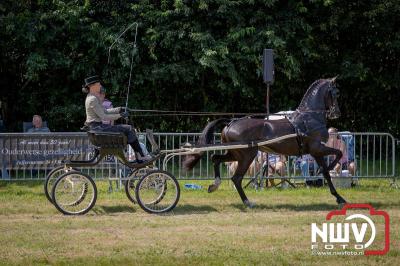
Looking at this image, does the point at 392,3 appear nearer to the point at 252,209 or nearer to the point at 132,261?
the point at 252,209

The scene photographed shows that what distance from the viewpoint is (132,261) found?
8.14 m

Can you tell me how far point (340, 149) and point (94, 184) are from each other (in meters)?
5.98

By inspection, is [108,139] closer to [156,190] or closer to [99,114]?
[99,114]

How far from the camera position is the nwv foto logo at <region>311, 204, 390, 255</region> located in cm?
880

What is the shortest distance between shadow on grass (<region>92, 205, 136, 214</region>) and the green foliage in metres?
7.94

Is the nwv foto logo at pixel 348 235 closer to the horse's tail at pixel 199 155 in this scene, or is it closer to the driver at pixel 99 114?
the horse's tail at pixel 199 155

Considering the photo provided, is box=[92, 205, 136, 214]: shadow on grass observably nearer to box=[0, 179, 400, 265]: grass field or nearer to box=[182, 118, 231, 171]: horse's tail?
box=[0, 179, 400, 265]: grass field

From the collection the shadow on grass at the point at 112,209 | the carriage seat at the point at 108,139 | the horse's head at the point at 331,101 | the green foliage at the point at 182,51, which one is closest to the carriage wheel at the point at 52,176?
the carriage seat at the point at 108,139

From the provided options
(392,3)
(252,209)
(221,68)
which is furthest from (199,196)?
(392,3)

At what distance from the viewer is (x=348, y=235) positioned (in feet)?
30.9

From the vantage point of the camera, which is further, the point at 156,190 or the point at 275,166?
the point at 275,166

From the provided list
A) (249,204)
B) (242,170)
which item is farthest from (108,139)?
(249,204)

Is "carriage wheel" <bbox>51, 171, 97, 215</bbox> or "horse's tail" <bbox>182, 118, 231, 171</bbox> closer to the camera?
"carriage wheel" <bbox>51, 171, 97, 215</bbox>

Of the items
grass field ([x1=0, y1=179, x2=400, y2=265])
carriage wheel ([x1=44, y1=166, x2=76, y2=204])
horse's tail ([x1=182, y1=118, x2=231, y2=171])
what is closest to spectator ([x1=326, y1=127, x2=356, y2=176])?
grass field ([x1=0, y1=179, x2=400, y2=265])
